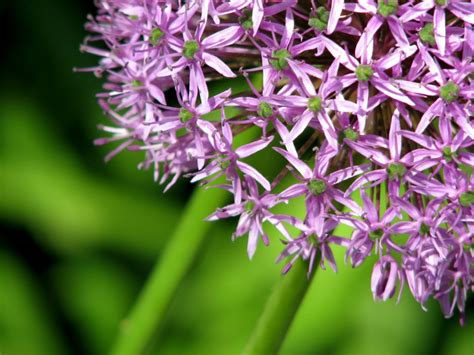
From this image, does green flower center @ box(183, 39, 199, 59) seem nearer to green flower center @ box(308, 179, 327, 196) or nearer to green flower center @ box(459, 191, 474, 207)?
green flower center @ box(308, 179, 327, 196)

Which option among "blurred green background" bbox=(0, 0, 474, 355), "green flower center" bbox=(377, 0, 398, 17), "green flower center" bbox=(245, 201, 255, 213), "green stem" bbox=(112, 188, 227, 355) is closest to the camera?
"green flower center" bbox=(377, 0, 398, 17)

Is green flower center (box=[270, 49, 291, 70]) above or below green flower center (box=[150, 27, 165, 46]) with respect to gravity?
above

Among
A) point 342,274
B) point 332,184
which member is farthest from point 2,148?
point 332,184

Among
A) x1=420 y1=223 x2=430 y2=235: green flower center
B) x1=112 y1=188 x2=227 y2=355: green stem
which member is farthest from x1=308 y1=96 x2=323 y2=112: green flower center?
x1=112 y1=188 x2=227 y2=355: green stem

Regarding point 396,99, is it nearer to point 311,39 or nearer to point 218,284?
point 311,39

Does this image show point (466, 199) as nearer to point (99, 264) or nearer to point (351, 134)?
point (351, 134)

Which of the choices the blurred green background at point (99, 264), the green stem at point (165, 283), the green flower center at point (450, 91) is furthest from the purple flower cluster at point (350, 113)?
the blurred green background at point (99, 264)

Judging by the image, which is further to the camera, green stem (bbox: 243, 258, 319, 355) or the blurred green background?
the blurred green background

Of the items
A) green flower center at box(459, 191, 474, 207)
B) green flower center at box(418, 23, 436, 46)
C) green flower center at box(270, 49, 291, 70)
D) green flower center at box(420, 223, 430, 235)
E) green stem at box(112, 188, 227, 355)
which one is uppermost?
green flower center at box(418, 23, 436, 46)
